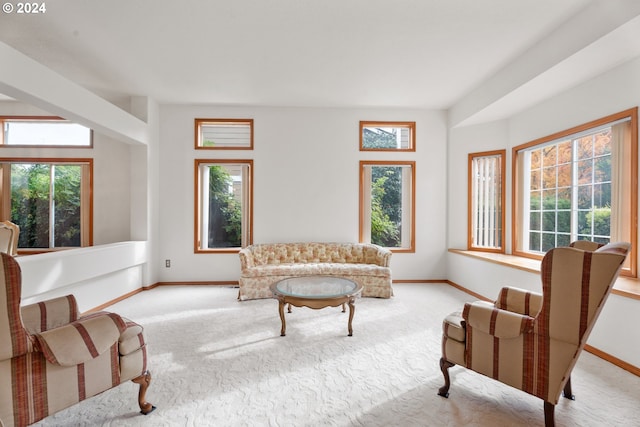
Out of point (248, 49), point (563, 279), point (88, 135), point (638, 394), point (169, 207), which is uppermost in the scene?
point (248, 49)

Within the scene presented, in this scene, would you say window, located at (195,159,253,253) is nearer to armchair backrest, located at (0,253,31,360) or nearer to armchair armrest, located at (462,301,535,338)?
armchair backrest, located at (0,253,31,360)

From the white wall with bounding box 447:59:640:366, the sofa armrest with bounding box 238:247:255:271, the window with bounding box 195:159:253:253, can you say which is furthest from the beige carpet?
the window with bounding box 195:159:253:253

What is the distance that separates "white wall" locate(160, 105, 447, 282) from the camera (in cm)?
525

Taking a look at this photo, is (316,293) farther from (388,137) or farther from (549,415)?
(388,137)

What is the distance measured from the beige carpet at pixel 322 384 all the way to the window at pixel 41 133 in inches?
140

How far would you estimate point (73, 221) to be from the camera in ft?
16.5

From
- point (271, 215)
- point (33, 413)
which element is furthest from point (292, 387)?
point (271, 215)

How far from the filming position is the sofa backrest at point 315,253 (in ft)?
16.4

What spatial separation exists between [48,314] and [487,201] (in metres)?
5.68

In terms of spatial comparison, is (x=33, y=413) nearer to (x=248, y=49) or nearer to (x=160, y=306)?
(x=160, y=306)

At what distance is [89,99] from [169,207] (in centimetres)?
211

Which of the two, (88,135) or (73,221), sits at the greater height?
(88,135)

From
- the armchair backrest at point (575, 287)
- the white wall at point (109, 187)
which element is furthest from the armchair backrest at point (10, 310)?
the white wall at point (109, 187)

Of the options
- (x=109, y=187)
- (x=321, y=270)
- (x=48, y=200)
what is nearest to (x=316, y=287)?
(x=321, y=270)
